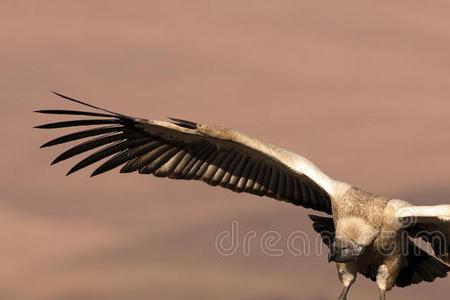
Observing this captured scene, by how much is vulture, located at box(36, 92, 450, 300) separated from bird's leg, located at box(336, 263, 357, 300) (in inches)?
0.5

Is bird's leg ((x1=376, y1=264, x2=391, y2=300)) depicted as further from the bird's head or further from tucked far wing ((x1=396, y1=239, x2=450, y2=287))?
tucked far wing ((x1=396, y1=239, x2=450, y2=287))

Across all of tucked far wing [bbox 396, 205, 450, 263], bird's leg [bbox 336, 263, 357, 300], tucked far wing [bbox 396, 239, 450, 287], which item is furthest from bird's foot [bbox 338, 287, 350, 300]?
tucked far wing [bbox 396, 239, 450, 287]

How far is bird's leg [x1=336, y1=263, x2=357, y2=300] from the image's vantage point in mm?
15234

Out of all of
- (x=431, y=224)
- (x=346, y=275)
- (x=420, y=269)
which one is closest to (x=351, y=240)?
(x=346, y=275)

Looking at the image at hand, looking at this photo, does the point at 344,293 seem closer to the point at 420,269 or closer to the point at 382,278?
the point at 382,278

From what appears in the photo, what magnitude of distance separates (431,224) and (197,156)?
Result: 3.57 m

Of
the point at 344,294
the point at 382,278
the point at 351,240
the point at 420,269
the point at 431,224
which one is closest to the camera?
the point at 351,240

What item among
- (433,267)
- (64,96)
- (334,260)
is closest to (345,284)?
A: (334,260)

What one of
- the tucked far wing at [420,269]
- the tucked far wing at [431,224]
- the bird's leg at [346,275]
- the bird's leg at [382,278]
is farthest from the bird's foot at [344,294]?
the tucked far wing at [420,269]

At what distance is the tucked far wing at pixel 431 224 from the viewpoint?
49.4 feet

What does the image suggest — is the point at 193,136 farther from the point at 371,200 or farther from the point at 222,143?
the point at 371,200

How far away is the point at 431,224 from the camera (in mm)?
15617

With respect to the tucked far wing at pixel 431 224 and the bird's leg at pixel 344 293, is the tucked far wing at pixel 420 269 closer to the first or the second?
the tucked far wing at pixel 431 224

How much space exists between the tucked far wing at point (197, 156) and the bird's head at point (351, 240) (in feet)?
3.75
